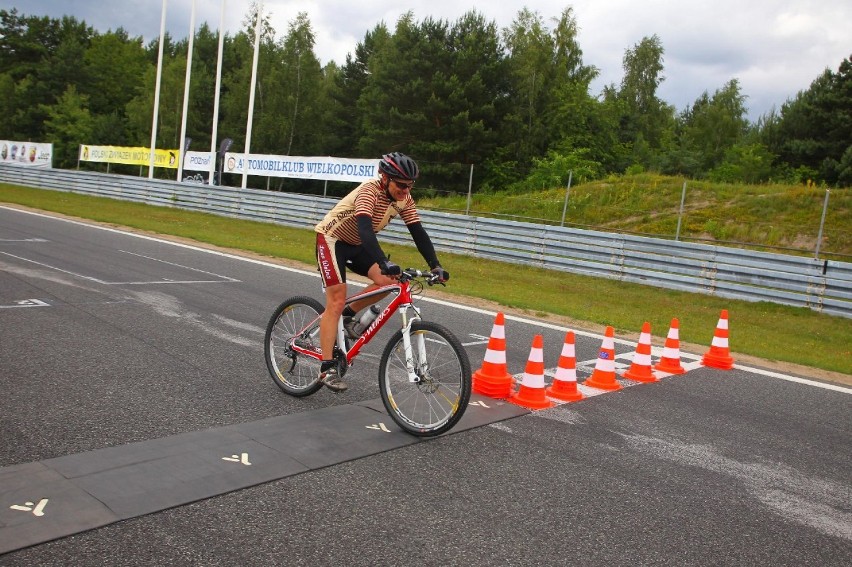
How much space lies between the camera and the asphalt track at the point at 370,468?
3.88 meters

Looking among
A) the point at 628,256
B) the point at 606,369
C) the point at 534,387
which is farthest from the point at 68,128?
the point at 534,387

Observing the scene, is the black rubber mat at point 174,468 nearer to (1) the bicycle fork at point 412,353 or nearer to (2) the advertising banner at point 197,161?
(1) the bicycle fork at point 412,353

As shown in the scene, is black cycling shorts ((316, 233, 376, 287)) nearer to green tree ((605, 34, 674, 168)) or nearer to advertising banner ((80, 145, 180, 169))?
advertising banner ((80, 145, 180, 169))

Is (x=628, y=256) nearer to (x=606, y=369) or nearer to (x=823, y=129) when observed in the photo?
(x=606, y=369)

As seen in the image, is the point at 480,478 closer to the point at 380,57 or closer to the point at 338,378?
the point at 338,378

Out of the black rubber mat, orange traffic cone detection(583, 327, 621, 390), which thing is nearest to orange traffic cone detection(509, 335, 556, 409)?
the black rubber mat

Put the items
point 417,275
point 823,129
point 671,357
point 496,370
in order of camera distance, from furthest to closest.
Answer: point 823,129 → point 671,357 → point 496,370 → point 417,275

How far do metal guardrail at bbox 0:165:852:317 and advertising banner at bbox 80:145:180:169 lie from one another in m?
13.8

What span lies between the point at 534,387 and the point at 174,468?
3215 millimetres

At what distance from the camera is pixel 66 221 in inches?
914

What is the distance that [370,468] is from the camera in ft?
16.2

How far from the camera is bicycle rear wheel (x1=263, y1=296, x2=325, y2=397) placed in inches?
257

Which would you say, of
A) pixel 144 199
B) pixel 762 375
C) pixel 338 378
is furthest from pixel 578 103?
pixel 338 378

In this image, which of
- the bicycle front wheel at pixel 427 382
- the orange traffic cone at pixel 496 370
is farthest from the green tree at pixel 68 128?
the bicycle front wheel at pixel 427 382
